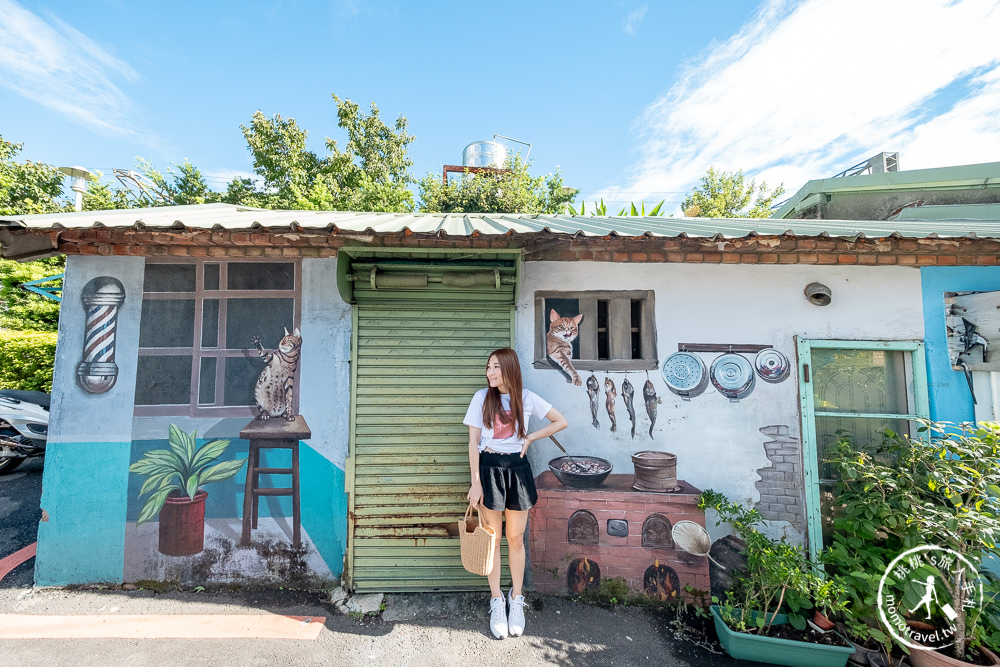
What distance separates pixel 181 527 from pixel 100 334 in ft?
5.85

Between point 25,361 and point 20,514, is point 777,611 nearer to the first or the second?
point 20,514

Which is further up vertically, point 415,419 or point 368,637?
point 415,419

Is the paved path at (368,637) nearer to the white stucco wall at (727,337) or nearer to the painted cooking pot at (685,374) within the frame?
the white stucco wall at (727,337)

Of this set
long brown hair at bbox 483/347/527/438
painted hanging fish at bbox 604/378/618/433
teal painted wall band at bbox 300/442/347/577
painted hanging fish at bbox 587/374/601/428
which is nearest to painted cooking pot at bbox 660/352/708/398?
painted hanging fish at bbox 604/378/618/433

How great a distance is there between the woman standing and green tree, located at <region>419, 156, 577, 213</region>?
12814 millimetres

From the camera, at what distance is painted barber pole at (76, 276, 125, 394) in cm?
349

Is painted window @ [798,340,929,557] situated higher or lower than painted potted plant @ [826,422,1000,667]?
higher

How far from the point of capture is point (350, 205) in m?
15.0

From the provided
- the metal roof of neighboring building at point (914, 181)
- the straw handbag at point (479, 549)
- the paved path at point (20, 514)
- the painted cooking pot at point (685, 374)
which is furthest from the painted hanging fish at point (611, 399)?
the metal roof of neighboring building at point (914, 181)

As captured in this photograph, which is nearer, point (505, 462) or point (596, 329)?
point (505, 462)

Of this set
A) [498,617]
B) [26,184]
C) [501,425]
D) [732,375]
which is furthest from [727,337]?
[26,184]

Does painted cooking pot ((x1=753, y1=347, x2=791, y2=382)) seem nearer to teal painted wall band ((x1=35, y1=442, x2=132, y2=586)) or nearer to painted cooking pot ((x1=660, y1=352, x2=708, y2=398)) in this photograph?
painted cooking pot ((x1=660, y1=352, x2=708, y2=398))

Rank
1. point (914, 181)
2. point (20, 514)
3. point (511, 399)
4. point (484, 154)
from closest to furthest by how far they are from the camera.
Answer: point (511, 399) < point (20, 514) < point (914, 181) < point (484, 154)

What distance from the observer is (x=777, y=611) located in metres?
2.86
